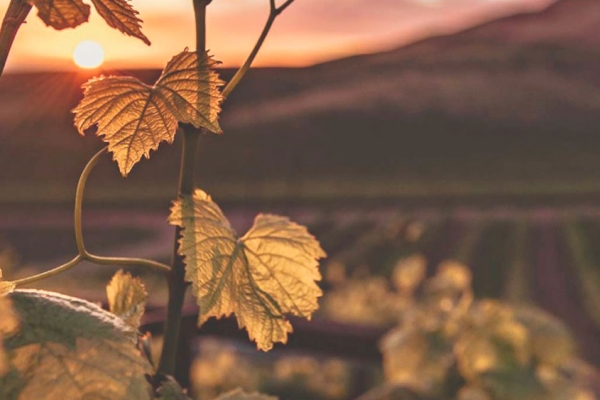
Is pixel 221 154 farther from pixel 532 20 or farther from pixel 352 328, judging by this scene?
pixel 352 328

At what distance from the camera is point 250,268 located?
2.07 ft

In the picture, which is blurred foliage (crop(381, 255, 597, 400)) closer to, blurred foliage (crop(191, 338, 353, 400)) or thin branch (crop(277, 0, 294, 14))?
thin branch (crop(277, 0, 294, 14))

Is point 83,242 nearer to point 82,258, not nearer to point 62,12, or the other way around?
point 82,258

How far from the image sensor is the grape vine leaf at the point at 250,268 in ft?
1.86

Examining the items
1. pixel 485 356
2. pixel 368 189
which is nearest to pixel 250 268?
pixel 485 356

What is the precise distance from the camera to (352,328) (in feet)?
6.14

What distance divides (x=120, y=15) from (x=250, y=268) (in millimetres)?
234

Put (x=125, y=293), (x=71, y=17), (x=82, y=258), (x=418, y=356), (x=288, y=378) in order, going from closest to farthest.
Answer: 1. (x=71, y=17)
2. (x=82, y=258)
3. (x=125, y=293)
4. (x=418, y=356)
5. (x=288, y=378)

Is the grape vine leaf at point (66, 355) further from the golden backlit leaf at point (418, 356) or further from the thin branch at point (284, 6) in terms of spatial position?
the golden backlit leaf at point (418, 356)

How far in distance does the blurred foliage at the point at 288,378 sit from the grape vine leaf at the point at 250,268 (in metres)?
3.11

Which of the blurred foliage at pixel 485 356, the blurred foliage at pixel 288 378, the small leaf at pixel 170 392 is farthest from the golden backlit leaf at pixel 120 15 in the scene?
the blurred foliage at pixel 288 378

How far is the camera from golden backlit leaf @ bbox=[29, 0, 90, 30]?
43cm

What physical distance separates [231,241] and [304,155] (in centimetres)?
3594

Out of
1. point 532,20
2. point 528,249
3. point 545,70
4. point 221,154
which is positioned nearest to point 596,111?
point 545,70
